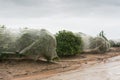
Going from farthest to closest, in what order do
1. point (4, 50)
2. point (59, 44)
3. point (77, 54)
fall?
point (77, 54) → point (59, 44) → point (4, 50)

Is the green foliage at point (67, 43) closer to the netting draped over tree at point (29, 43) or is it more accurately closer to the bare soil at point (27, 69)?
the bare soil at point (27, 69)

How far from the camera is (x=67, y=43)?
95.0ft

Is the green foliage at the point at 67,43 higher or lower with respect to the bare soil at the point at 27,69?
higher

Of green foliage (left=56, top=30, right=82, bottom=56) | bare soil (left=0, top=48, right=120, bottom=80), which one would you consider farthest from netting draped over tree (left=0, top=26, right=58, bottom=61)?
green foliage (left=56, top=30, right=82, bottom=56)

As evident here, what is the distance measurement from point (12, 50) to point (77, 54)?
36.7 feet

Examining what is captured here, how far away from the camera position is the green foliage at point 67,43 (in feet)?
93.9

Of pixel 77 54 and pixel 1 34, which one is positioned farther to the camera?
pixel 77 54

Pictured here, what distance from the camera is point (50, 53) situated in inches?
883

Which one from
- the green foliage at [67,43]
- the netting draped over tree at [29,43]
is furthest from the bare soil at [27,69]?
the green foliage at [67,43]

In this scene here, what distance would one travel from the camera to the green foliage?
93.9 feet

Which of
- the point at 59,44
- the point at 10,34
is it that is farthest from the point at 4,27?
the point at 59,44

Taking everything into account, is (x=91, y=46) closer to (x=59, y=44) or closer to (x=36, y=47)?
(x=59, y=44)

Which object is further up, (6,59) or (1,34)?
(1,34)

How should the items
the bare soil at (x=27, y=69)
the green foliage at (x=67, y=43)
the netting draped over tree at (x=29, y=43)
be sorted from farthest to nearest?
the green foliage at (x=67, y=43) < the netting draped over tree at (x=29, y=43) < the bare soil at (x=27, y=69)
